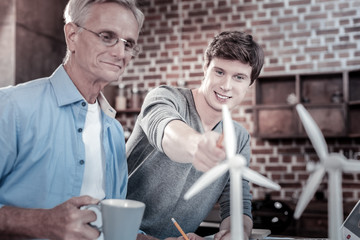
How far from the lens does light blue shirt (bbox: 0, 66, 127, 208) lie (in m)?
1.22

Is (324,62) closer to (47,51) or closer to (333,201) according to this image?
(47,51)

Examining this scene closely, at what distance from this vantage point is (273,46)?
410 centimetres

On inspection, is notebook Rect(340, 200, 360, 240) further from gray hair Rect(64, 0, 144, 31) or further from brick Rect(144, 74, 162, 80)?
brick Rect(144, 74, 162, 80)

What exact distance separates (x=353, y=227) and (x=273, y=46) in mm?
3082

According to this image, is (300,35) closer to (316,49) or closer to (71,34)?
(316,49)

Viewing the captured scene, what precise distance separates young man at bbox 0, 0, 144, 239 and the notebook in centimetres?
77

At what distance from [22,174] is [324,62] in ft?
11.1

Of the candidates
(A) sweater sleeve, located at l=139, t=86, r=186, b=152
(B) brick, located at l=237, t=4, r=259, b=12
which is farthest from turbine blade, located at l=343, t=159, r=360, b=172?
(B) brick, located at l=237, t=4, r=259, b=12

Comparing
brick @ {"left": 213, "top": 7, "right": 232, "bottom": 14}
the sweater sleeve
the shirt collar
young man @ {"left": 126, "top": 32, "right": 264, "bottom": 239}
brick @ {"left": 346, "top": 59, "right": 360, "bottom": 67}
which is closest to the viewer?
the sweater sleeve

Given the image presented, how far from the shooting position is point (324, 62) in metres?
3.96

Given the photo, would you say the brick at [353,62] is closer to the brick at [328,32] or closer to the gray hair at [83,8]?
the brick at [328,32]

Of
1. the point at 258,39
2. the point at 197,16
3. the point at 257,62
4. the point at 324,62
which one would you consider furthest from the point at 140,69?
the point at 257,62

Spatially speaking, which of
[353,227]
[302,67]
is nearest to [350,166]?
[353,227]

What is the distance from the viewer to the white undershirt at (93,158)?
4.51 ft
